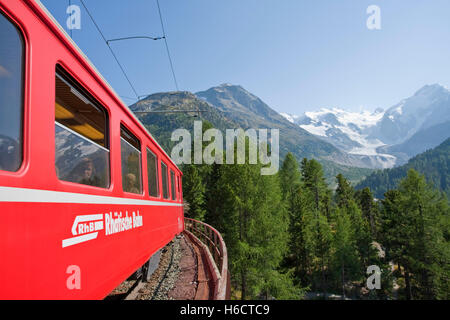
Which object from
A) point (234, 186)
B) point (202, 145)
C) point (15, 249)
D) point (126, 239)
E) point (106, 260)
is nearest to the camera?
point (15, 249)

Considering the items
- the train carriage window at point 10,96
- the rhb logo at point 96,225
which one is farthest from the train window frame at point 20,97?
the rhb logo at point 96,225

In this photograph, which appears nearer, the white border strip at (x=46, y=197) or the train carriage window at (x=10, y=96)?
the white border strip at (x=46, y=197)

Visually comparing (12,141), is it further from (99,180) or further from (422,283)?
(422,283)

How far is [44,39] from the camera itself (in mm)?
2547

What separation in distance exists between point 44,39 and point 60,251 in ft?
6.30

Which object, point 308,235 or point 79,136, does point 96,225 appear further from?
point 308,235

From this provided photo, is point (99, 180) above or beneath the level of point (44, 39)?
beneath

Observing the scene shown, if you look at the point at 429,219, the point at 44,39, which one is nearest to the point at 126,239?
the point at 44,39

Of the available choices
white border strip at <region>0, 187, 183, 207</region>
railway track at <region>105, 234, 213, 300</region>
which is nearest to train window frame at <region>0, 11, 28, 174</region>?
white border strip at <region>0, 187, 183, 207</region>

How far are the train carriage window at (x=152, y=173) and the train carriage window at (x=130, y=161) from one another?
805 mm

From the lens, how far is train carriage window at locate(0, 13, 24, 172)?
2.01 m

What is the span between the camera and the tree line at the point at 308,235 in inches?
863

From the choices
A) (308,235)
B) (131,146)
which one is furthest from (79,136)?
(308,235)

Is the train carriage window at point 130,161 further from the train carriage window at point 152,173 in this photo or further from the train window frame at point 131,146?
the train carriage window at point 152,173
